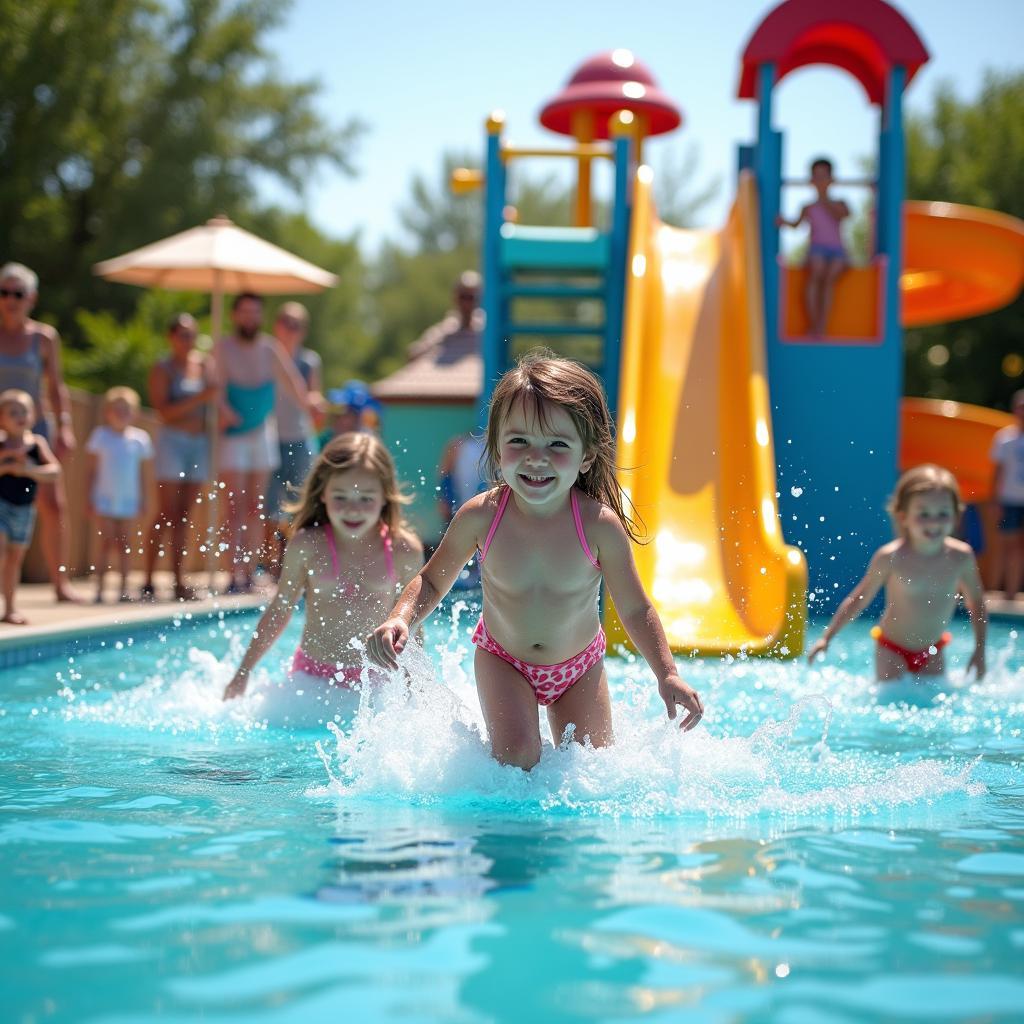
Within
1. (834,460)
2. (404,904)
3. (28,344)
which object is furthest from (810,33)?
(404,904)

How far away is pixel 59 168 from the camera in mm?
27781

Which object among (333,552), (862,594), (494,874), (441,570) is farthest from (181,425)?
(494,874)

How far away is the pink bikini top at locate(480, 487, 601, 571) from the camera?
390 cm

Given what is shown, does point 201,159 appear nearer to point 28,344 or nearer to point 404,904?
point 28,344

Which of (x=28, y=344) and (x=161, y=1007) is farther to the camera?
(x=28, y=344)

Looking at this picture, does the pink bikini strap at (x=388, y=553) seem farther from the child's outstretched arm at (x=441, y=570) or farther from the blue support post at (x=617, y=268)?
the blue support post at (x=617, y=268)

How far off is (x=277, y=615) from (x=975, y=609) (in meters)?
3.18

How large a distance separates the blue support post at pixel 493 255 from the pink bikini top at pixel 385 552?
4.45 metres

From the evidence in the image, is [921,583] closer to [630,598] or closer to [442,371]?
[630,598]

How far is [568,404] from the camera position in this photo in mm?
3654

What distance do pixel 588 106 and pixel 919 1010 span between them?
450 inches

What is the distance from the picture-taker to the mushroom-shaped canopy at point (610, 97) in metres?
12.3

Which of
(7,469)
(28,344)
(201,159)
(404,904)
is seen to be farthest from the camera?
(201,159)

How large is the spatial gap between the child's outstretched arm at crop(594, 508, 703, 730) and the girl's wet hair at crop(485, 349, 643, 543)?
10 cm
